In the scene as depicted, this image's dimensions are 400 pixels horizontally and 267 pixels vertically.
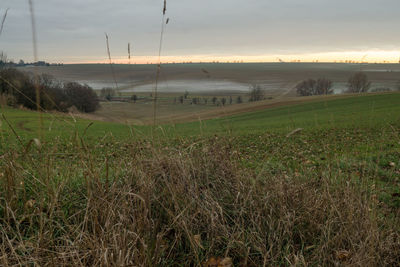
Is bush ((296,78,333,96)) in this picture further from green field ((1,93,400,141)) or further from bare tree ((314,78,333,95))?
green field ((1,93,400,141))

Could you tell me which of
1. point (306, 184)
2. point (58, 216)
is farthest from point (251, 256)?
point (58, 216)

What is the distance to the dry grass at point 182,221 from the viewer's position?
2160mm

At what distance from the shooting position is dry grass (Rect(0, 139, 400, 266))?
Result: 2.16 metres

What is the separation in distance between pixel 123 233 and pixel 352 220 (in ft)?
6.43

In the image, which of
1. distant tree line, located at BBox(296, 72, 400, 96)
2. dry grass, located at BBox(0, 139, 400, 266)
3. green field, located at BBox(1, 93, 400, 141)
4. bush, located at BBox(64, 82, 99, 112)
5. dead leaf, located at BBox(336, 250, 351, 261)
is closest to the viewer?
dry grass, located at BBox(0, 139, 400, 266)

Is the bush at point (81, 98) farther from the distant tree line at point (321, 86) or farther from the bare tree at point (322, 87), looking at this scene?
the bare tree at point (322, 87)

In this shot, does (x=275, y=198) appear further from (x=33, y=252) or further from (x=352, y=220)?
(x=33, y=252)

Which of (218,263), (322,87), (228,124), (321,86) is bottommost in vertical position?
(218,263)

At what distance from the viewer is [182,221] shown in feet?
7.82

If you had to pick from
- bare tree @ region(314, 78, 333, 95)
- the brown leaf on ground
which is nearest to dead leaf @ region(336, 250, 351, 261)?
the brown leaf on ground

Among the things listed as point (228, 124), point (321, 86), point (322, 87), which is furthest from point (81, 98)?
A: point (321, 86)

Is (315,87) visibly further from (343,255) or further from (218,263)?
(218,263)

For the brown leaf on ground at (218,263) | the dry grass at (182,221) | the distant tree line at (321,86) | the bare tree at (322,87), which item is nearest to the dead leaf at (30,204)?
the dry grass at (182,221)

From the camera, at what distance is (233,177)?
3.18m
